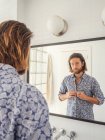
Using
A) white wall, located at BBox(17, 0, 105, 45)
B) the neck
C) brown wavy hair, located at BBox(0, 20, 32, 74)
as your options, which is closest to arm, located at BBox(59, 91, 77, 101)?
the neck

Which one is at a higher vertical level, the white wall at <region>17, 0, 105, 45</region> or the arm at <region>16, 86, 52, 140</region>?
the white wall at <region>17, 0, 105, 45</region>

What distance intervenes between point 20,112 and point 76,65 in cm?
85

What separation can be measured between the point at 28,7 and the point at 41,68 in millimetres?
579

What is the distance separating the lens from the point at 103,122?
130cm

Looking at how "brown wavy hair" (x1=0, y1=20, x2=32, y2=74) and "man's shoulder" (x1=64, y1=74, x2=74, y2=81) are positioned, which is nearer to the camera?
"brown wavy hair" (x1=0, y1=20, x2=32, y2=74)

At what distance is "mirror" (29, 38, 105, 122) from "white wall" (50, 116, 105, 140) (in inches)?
2.5

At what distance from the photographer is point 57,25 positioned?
1.48 meters

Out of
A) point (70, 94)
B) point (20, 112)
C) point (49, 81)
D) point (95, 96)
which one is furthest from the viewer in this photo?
point (49, 81)

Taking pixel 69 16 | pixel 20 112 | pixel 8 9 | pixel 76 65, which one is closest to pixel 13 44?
pixel 20 112

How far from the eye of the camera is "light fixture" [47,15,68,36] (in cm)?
148

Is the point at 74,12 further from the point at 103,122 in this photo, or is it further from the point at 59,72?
the point at 103,122

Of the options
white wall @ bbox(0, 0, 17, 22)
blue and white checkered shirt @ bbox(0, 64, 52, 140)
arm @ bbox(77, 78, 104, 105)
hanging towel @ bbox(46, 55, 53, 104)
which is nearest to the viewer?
blue and white checkered shirt @ bbox(0, 64, 52, 140)

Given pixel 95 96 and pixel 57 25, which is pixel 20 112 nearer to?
pixel 95 96

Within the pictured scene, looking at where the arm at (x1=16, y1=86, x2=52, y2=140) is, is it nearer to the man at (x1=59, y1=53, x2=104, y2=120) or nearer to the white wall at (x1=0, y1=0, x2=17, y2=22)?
the man at (x1=59, y1=53, x2=104, y2=120)
